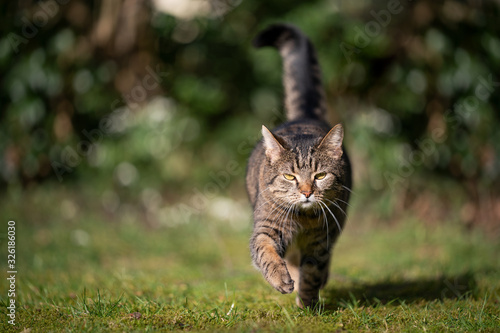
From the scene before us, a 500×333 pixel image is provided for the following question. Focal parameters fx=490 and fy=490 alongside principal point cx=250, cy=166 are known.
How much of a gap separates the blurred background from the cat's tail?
1.81 m

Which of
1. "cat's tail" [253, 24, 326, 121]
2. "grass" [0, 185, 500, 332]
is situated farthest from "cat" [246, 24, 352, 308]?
"cat's tail" [253, 24, 326, 121]

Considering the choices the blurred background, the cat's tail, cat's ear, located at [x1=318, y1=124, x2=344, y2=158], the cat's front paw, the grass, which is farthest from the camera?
the blurred background

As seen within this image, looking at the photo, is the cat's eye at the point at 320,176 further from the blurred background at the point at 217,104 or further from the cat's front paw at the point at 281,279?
the blurred background at the point at 217,104

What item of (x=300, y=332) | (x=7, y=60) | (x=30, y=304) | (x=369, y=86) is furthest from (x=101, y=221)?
(x=300, y=332)

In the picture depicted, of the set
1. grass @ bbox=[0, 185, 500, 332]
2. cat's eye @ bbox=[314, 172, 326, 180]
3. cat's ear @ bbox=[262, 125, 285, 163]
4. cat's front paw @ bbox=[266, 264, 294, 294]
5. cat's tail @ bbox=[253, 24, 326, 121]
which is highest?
cat's tail @ bbox=[253, 24, 326, 121]

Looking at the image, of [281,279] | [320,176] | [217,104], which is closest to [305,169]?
[320,176]

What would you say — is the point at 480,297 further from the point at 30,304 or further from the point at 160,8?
the point at 160,8

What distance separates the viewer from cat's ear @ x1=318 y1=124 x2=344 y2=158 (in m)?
2.63

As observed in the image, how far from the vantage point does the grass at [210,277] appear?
2352 millimetres

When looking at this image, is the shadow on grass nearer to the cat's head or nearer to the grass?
the grass

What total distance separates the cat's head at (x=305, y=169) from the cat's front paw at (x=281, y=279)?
0.38 m

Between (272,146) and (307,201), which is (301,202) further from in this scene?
(272,146)

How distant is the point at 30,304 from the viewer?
104 inches

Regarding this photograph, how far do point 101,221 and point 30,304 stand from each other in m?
3.01
